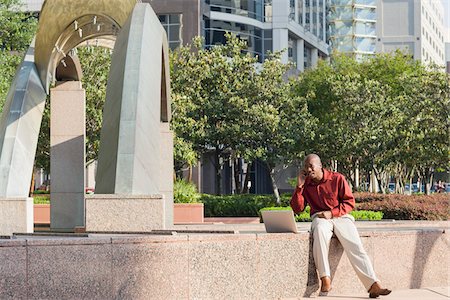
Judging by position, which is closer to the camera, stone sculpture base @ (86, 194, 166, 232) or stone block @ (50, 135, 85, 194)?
stone sculpture base @ (86, 194, 166, 232)

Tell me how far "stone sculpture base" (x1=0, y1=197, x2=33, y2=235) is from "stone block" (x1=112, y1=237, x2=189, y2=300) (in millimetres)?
7812

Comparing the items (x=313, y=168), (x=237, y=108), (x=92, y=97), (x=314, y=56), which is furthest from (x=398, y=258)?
(x=314, y=56)

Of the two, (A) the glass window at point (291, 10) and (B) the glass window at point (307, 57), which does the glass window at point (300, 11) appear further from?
(B) the glass window at point (307, 57)

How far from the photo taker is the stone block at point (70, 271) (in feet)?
36.6

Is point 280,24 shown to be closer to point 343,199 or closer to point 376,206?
point 376,206

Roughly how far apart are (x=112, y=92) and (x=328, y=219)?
7.18 m

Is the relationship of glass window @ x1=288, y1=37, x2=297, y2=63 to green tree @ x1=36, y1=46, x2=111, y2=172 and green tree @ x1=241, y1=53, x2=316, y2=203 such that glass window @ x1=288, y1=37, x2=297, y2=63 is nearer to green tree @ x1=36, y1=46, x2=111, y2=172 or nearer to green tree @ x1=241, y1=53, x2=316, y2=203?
green tree @ x1=241, y1=53, x2=316, y2=203

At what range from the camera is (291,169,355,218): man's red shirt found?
12844 mm

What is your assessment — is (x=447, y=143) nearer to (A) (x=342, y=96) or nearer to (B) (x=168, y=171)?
(A) (x=342, y=96)

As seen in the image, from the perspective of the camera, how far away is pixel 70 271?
11.3 metres

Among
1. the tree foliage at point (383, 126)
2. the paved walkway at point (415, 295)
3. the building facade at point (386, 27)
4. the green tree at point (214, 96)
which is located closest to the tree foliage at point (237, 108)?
the green tree at point (214, 96)

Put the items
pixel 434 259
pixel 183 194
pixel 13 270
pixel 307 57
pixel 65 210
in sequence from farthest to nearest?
pixel 307 57 < pixel 183 194 < pixel 65 210 < pixel 434 259 < pixel 13 270

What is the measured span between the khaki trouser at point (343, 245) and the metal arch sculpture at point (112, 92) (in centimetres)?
455

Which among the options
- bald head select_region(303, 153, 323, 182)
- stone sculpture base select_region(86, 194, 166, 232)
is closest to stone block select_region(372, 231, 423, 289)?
bald head select_region(303, 153, 323, 182)
